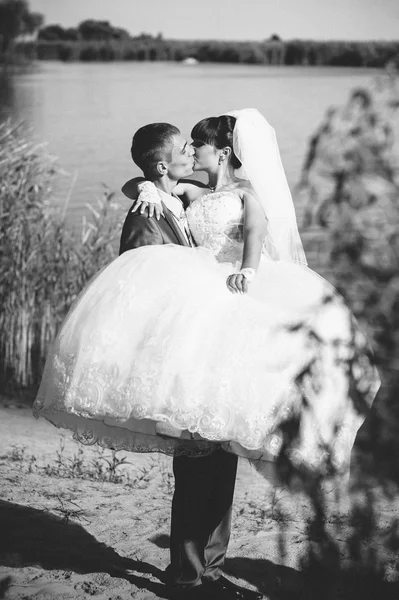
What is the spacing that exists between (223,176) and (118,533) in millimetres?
2079

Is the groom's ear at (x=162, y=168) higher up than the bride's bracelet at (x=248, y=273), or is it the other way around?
the groom's ear at (x=162, y=168)

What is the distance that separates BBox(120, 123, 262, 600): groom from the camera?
3.29 m

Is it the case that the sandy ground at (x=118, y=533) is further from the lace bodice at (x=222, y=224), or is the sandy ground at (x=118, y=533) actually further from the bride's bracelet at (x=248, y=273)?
the lace bodice at (x=222, y=224)

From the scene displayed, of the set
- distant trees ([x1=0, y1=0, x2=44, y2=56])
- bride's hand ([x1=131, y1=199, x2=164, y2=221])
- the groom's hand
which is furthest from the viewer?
distant trees ([x1=0, y1=0, x2=44, y2=56])

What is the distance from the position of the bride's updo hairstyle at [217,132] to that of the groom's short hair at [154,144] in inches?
4.1

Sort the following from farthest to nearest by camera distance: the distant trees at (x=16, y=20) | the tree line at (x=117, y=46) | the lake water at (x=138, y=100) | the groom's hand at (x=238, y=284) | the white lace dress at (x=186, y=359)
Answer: the lake water at (x=138, y=100) < the tree line at (x=117, y=46) < the distant trees at (x=16, y=20) < the groom's hand at (x=238, y=284) < the white lace dress at (x=186, y=359)

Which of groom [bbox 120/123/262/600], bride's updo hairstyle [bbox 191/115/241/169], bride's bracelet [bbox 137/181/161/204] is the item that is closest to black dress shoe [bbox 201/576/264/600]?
groom [bbox 120/123/262/600]

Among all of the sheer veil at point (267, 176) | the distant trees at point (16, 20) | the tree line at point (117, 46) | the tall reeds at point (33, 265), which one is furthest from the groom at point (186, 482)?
the distant trees at point (16, 20)

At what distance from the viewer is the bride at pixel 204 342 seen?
9.61 feet

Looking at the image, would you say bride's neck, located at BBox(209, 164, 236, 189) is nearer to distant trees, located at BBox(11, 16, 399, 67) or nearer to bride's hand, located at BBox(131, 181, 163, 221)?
bride's hand, located at BBox(131, 181, 163, 221)

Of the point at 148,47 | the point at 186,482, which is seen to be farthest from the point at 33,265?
the point at 148,47

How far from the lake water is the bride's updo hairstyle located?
10.2 metres

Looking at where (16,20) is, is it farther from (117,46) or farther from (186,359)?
(186,359)

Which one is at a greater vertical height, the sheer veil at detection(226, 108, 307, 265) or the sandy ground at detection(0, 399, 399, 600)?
the sheer veil at detection(226, 108, 307, 265)
